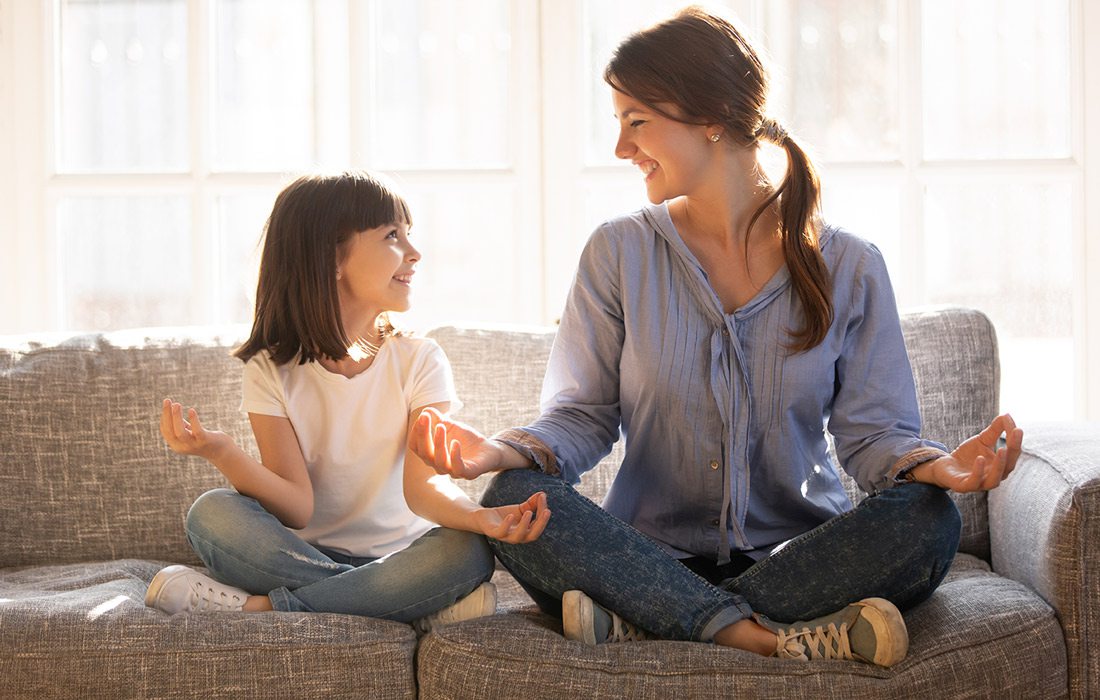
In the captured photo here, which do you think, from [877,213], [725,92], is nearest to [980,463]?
[725,92]

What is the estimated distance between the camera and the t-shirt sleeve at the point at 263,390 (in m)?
1.92

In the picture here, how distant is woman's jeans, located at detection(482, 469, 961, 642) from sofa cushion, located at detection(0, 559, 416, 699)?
0.82 feet

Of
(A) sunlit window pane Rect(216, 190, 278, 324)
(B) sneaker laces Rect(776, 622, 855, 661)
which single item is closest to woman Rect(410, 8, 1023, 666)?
(B) sneaker laces Rect(776, 622, 855, 661)

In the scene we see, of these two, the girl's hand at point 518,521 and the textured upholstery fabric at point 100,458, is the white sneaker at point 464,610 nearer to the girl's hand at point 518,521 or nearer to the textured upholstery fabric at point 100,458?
the girl's hand at point 518,521

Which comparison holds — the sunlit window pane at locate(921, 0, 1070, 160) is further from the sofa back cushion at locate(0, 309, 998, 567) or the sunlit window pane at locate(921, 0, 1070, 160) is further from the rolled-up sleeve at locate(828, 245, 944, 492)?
the rolled-up sleeve at locate(828, 245, 944, 492)

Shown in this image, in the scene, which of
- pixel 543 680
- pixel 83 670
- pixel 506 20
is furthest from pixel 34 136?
pixel 543 680

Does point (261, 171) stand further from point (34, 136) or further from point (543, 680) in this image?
point (543, 680)

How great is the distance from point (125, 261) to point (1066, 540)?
7.12 feet

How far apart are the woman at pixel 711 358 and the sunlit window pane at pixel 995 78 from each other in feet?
3.47

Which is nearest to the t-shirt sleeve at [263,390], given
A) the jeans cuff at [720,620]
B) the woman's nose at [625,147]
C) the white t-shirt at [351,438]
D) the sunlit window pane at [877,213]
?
the white t-shirt at [351,438]

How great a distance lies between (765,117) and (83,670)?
4.18 feet

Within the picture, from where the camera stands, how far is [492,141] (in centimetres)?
284

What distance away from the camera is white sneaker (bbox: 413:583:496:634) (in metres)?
1.70

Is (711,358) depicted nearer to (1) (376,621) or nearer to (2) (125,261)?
(1) (376,621)
